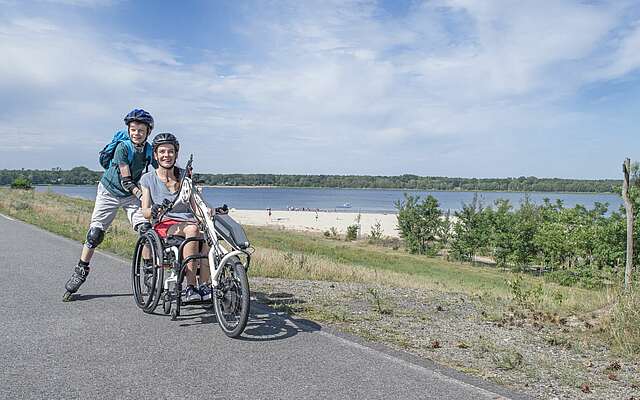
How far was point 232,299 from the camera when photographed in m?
5.40

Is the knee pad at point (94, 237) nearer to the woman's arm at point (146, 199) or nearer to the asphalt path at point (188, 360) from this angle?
the asphalt path at point (188, 360)

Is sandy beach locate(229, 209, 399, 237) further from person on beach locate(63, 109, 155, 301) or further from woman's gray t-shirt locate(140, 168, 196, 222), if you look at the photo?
woman's gray t-shirt locate(140, 168, 196, 222)

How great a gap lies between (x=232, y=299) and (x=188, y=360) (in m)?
0.84

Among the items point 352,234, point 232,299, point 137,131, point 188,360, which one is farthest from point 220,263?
point 352,234

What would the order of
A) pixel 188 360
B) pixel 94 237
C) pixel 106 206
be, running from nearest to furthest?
pixel 188 360
pixel 94 237
pixel 106 206

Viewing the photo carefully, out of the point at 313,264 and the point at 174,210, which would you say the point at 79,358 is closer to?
the point at 174,210

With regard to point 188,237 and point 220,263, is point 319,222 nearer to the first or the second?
point 188,237

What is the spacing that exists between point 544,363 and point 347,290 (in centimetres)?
374

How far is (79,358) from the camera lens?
4668 millimetres

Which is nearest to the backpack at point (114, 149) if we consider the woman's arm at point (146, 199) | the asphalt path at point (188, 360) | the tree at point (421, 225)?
the woman's arm at point (146, 199)

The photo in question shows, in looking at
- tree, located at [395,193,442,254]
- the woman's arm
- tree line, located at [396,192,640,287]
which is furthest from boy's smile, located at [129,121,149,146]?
tree, located at [395,193,442,254]

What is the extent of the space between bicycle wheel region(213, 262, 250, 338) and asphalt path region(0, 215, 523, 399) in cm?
16

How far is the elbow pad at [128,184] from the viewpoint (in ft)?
21.1

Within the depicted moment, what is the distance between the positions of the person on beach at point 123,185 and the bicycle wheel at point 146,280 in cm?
31
